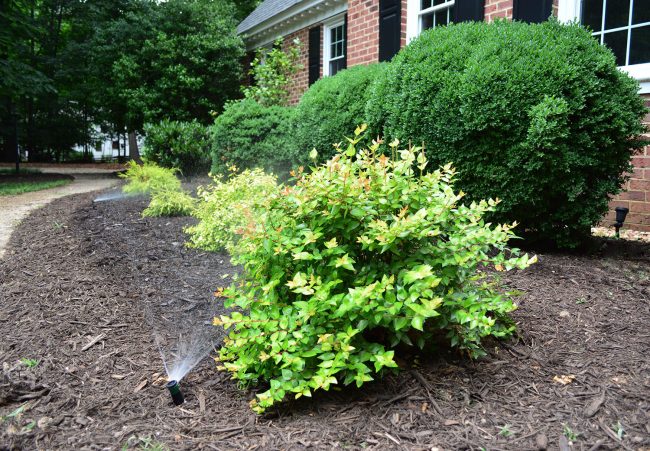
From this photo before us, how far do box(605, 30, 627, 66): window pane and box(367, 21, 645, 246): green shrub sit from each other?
1740mm

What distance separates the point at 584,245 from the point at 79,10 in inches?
654

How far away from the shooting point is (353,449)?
1.81 metres

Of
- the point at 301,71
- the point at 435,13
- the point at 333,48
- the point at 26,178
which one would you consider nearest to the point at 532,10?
the point at 435,13

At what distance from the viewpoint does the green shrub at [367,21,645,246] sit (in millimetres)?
3621

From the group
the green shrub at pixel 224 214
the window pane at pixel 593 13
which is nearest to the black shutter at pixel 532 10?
the window pane at pixel 593 13

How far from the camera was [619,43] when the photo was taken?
544 cm

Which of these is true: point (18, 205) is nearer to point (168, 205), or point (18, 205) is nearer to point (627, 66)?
point (168, 205)

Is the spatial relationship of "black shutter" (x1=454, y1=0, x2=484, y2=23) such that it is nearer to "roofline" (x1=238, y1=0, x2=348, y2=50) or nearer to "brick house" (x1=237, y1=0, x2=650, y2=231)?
"brick house" (x1=237, y1=0, x2=650, y2=231)

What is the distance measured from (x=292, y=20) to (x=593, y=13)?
7.61 metres

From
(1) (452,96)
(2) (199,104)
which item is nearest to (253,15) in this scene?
(2) (199,104)

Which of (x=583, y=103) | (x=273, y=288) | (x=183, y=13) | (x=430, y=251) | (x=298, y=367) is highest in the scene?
(x=183, y=13)

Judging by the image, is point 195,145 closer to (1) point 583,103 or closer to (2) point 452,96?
(2) point 452,96

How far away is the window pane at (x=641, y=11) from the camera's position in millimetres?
5234

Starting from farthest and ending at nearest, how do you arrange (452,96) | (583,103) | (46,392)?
(452,96) → (583,103) → (46,392)
